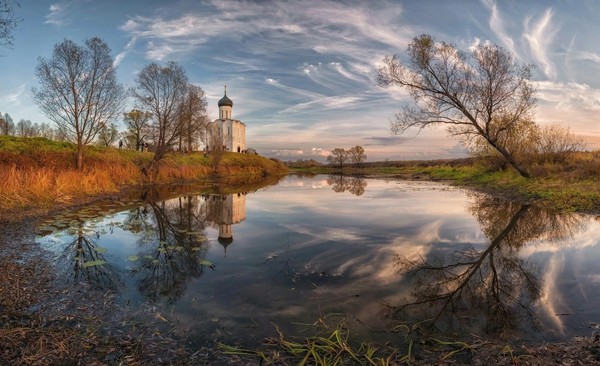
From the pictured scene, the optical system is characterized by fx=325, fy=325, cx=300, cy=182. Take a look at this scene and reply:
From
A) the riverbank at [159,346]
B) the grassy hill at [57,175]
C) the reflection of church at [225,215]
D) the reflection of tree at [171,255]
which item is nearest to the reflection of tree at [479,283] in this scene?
the riverbank at [159,346]

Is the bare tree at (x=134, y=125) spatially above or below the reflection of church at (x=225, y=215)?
above

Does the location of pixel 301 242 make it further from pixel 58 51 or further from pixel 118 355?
pixel 58 51

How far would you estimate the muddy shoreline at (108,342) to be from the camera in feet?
11.6

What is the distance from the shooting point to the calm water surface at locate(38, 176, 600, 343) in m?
4.63

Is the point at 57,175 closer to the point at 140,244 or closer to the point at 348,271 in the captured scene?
the point at 140,244

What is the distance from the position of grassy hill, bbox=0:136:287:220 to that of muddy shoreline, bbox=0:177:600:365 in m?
8.43

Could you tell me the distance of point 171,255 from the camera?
7.80 m

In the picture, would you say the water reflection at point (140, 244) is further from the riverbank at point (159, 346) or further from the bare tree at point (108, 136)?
the bare tree at point (108, 136)

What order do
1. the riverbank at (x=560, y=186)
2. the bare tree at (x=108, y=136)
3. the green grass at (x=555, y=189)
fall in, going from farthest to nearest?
the bare tree at (x=108, y=136), the riverbank at (x=560, y=186), the green grass at (x=555, y=189)

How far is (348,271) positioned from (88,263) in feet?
18.0

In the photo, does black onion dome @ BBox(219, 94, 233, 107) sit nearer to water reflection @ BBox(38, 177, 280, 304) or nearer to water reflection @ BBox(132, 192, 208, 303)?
water reflection @ BBox(38, 177, 280, 304)

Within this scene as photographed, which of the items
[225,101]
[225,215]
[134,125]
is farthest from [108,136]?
[225,215]

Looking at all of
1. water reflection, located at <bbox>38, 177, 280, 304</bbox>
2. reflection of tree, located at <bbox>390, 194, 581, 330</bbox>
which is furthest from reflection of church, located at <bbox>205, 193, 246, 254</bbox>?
reflection of tree, located at <bbox>390, 194, 581, 330</bbox>

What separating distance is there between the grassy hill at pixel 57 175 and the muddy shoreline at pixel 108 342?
8.43m
